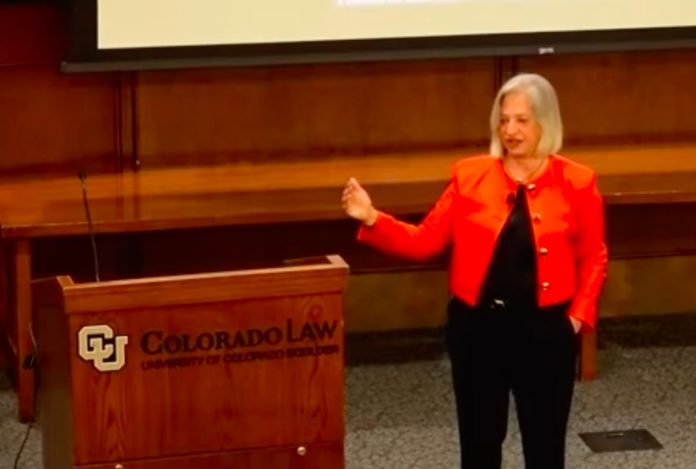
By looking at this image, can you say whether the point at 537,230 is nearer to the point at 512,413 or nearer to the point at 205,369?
the point at 205,369

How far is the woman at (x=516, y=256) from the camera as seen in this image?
3.49 m

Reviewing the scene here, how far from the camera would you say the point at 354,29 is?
517cm

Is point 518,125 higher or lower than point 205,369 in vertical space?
higher

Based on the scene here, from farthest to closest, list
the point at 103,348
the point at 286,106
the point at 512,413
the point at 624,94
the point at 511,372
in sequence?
1. the point at 624,94
2. the point at 286,106
3. the point at 512,413
4. the point at 511,372
5. the point at 103,348

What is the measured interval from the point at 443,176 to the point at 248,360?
2.40m

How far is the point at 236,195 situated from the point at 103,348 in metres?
2.14

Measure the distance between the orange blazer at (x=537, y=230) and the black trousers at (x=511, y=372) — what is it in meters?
0.05

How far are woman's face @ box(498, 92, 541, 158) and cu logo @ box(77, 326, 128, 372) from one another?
3.36ft

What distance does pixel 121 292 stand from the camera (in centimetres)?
302

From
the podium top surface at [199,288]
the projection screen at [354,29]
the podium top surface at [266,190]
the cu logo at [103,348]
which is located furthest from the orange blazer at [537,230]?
the projection screen at [354,29]

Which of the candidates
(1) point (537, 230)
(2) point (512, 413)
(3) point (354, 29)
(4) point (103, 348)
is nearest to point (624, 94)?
(3) point (354, 29)

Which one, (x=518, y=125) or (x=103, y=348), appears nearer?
(x=103, y=348)

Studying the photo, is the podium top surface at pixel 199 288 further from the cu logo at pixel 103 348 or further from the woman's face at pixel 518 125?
the woman's face at pixel 518 125

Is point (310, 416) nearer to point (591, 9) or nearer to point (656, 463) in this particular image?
point (656, 463)
